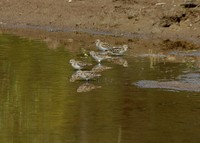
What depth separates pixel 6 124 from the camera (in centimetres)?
1207

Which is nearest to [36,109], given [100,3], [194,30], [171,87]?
[171,87]

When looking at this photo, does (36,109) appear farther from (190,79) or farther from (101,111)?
(190,79)

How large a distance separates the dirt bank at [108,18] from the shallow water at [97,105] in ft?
19.5

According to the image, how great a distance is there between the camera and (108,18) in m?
27.5

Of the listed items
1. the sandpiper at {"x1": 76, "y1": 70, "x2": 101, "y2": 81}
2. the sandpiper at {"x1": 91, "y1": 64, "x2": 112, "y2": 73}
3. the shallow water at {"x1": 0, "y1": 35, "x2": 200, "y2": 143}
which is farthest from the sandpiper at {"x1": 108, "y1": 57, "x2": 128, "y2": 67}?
the sandpiper at {"x1": 76, "y1": 70, "x2": 101, "y2": 81}

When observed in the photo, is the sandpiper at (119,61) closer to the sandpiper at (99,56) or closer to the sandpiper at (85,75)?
the sandpiper at (99,56)

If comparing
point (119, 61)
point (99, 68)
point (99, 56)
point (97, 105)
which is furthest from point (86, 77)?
point (119, 61)

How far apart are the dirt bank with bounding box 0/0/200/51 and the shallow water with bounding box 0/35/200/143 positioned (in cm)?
593

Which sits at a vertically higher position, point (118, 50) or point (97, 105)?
point (118, 50)

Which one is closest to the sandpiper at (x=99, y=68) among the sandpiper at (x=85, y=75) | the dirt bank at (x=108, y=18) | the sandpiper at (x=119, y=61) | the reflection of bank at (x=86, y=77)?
the reflection of bank at (x=86, y=77)

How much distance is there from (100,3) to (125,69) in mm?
11524

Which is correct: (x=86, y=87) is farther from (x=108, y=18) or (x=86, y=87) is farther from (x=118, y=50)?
(x=108, y=18)

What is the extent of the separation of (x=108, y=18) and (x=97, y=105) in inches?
559

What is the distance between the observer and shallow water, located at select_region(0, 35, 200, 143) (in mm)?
11430
